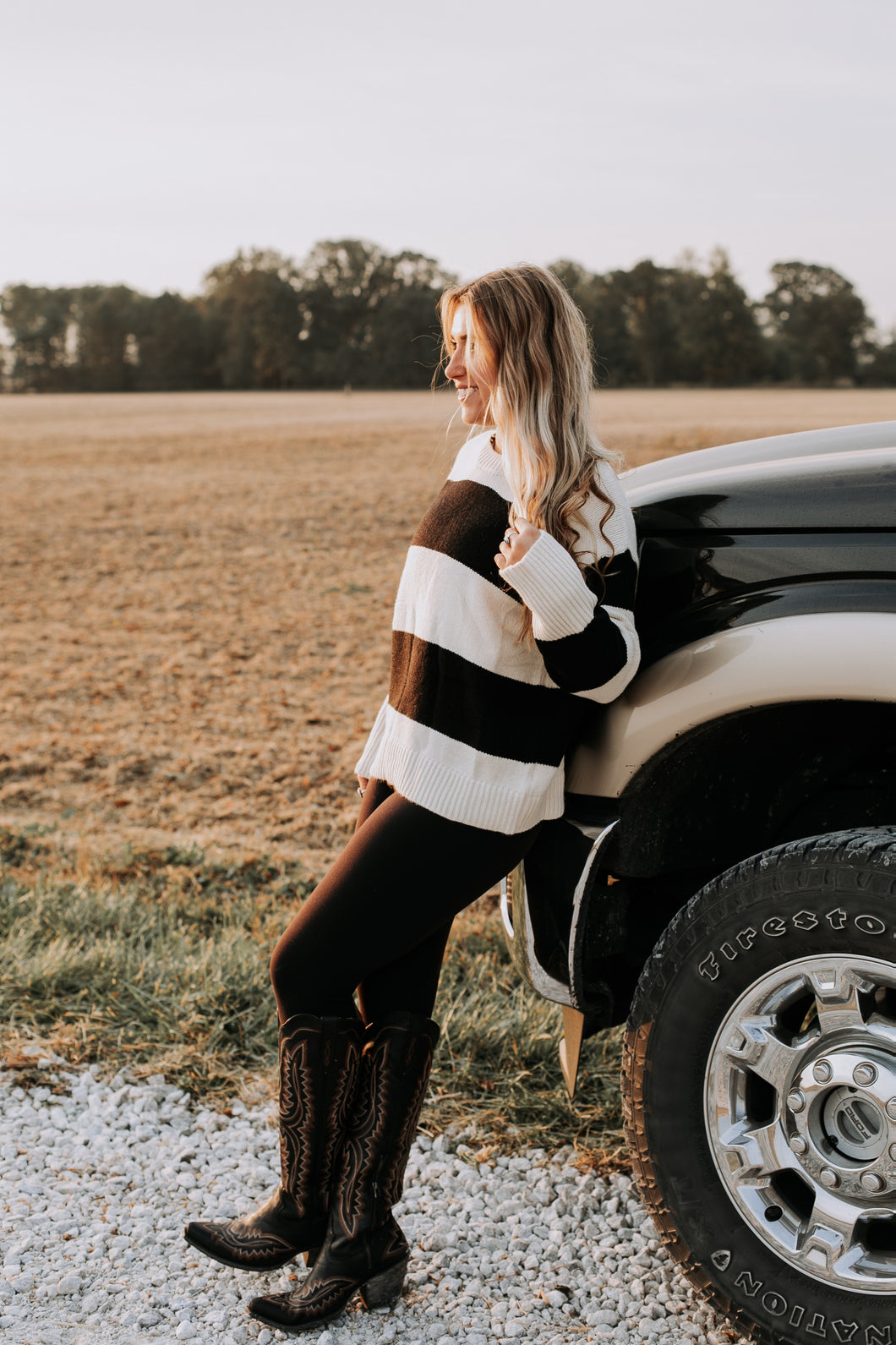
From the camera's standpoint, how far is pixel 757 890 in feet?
6.50

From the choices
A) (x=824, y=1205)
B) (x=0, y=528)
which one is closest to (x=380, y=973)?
(x=824, y=1205)

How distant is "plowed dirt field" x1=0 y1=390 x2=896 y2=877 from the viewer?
5.61m

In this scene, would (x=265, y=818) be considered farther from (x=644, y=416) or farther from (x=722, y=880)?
(x=644, y=416)

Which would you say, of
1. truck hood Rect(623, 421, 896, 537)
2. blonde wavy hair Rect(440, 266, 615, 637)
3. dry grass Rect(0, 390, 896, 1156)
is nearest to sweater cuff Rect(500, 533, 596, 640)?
blonde wavy hair Rect(440, 266, 615, 637)

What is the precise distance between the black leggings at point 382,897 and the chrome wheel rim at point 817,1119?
1.70ft

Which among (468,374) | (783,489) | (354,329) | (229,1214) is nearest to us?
(783,489)

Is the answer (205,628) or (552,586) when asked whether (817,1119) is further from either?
(205,628)

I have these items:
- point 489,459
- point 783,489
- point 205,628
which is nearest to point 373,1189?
point 489,459

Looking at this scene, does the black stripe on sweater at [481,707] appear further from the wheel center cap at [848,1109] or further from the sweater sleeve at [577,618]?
the wheel center cap at [848,1109]

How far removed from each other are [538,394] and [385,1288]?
174cm

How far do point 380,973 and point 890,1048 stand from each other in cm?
97

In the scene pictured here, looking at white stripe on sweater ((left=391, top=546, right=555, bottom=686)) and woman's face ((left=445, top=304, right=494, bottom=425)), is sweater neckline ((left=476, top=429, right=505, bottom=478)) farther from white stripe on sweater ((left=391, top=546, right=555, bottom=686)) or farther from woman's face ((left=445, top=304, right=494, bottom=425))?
white stripe on sweater ((left=391, top=546, right=555, bottom=686))

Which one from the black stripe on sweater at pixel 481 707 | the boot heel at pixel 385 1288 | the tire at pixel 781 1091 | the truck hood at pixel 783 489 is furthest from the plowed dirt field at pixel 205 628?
the boot heel at pixel 385 1288

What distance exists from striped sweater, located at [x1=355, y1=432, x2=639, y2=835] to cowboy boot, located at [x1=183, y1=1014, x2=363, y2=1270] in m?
0.51
